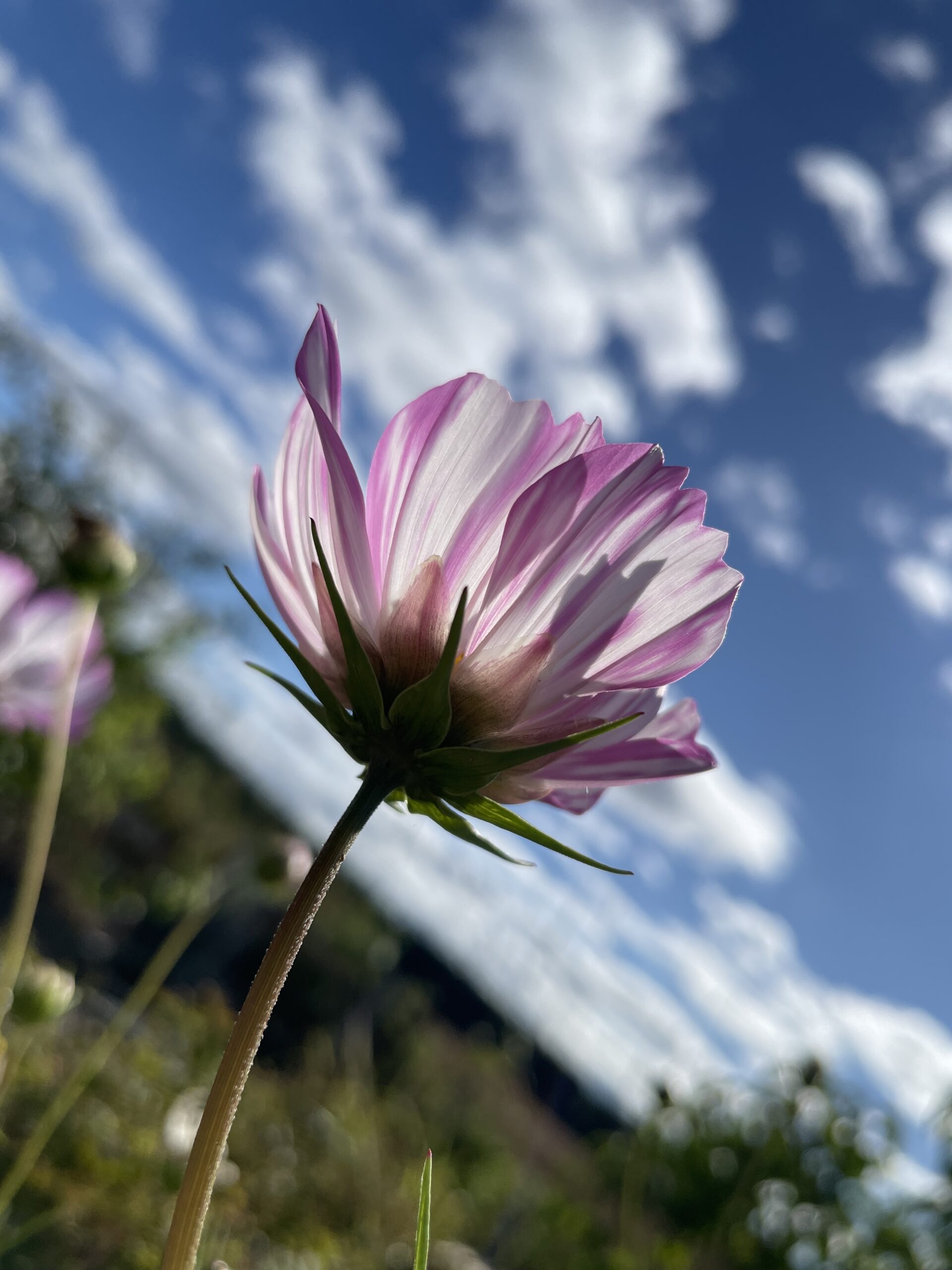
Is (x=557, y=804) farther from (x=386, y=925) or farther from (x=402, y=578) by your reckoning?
(x=386, y=925)

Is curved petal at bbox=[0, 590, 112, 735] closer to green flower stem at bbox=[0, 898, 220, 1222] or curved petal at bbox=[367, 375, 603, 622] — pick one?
green flower stem at bbox=[0, 898, 220, 1222]

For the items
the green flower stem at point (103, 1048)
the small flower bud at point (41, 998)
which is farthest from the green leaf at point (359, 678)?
the small flower bud at point (41, 998)

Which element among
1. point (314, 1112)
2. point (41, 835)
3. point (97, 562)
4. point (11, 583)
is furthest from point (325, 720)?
point (314, 1112)

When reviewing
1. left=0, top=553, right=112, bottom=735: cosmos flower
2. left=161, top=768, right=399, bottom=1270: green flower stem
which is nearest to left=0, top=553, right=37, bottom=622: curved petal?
left=0, top=553, right=112, bottom=735: cosmos flower

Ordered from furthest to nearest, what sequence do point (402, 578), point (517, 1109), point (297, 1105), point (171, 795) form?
point (171, 795) → point (517, 1109) → point (297, 1105) → point (402, 578)

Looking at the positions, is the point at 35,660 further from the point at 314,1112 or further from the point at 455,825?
the point at 314,1112

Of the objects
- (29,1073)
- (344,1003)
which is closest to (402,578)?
(29,1073)
